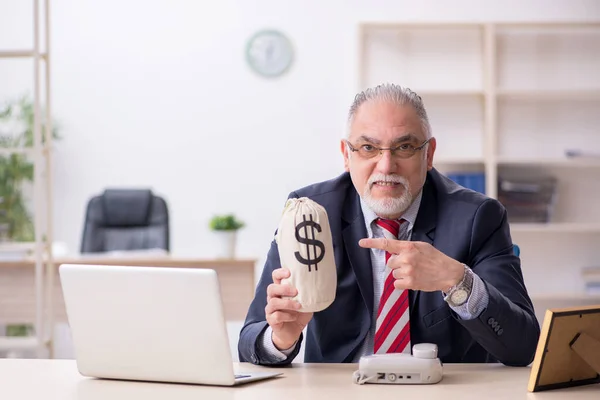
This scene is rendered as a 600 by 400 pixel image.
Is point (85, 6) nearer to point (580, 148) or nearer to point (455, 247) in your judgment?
point (580, 148)

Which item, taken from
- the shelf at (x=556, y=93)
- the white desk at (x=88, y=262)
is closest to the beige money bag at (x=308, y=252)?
the white desk at (x=88, y=262)

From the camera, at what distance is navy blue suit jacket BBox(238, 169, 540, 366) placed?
6.35 ft

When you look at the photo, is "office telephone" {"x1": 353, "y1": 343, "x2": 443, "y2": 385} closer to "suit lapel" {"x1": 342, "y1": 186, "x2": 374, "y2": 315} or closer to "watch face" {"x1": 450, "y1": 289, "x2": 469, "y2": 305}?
"watch face" {"x1": 450, "y1": 289, "x2": 469, "y2": 305}

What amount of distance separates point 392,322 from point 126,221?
128 inches

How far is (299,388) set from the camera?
1.53 metres

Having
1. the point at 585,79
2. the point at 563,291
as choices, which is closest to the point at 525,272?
the point at 563,291

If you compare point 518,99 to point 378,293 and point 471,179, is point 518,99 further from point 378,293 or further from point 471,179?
point 378,293

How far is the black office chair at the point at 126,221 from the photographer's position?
491 cm

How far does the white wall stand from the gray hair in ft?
12.7

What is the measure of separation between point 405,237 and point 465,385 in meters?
0.55

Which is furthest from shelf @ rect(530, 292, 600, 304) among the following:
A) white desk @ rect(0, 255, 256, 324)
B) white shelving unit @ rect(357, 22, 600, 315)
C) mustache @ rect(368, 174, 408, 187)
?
mustache @ rect(368, 174, 408, 187)

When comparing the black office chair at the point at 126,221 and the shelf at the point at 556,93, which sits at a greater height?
the shelf at the point at 556,93

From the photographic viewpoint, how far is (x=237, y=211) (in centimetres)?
595

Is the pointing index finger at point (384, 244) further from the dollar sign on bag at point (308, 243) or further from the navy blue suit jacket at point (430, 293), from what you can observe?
the navy blue suit jacket at point (430, 293)
